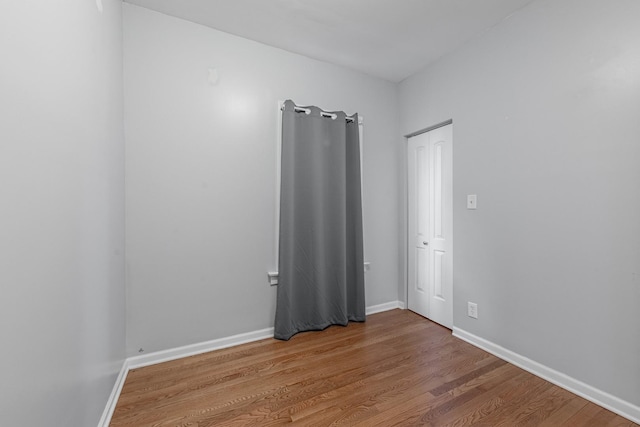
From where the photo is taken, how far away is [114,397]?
1.66m

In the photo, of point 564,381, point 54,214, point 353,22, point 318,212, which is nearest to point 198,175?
point 318,212

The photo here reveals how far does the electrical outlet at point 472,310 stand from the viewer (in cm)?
238

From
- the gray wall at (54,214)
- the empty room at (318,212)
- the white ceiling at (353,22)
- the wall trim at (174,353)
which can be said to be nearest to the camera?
the gray wall at (54,214)

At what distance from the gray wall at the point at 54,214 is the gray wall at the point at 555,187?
270 cm

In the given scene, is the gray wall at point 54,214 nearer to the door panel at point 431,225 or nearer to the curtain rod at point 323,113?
the curtain rod at point 323,113

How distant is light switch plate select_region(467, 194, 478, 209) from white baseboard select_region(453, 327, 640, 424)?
1151mm

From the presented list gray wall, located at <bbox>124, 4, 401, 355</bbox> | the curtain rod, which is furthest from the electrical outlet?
the curtain rod

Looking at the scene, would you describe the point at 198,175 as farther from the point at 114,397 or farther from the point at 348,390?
the point at 348,390

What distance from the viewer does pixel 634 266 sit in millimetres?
1539

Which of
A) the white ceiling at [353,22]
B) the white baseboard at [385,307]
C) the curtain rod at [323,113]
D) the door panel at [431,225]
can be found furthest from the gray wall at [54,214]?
the door panel at [431,225]

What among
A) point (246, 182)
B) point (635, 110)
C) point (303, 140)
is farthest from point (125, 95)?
point (635, 110)

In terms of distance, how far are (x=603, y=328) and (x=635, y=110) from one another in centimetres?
130

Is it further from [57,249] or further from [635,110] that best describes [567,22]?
[57,249]

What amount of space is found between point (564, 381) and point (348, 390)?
57.2 inches
